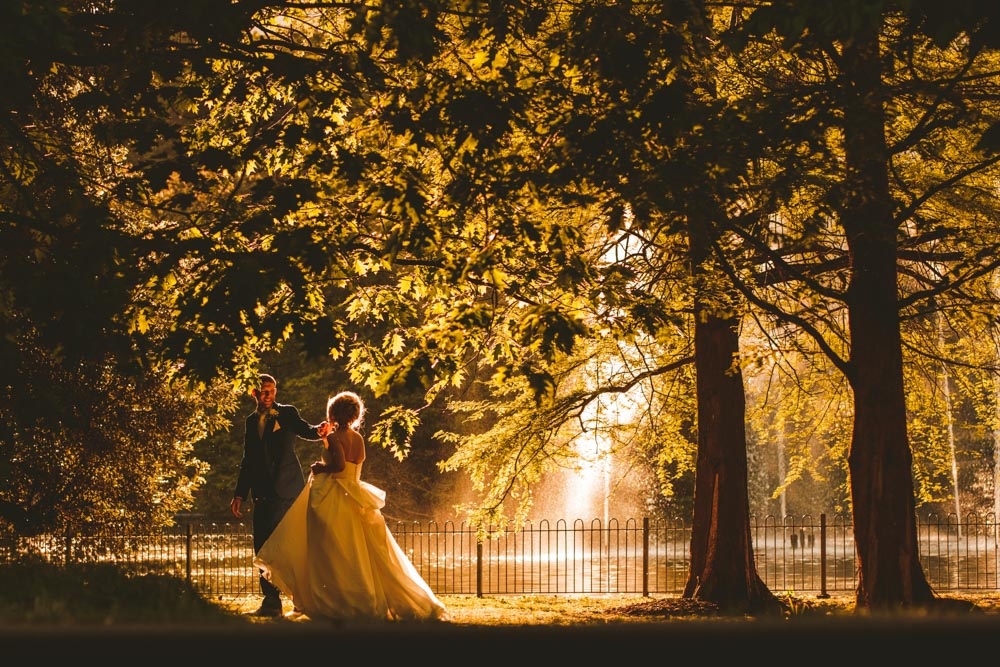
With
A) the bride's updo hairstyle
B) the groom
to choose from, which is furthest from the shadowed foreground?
the groom

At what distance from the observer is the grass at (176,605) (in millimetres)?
2938

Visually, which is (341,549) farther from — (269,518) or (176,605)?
(176,605)

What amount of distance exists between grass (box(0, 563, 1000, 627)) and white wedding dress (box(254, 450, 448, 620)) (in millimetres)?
616

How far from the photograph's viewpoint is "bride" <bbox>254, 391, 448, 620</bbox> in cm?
1022

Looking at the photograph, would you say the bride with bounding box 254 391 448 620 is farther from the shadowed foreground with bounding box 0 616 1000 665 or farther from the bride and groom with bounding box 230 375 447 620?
the shadowed foreground with bounding box 0 616 1000 665

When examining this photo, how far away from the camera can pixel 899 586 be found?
12.6 m

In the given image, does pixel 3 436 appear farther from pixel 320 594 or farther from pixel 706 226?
pixel 706 226

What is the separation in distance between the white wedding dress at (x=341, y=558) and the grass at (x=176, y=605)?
2.02ft

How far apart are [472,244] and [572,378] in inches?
349

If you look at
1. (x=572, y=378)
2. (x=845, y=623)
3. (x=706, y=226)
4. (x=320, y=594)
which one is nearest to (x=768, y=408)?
(x=572, y=378)

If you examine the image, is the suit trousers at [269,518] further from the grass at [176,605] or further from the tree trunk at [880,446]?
the tree trunk at [880,446]

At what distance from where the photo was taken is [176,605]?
5.29m

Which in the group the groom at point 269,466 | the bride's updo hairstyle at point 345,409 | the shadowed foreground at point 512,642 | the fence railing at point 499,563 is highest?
the bride's updo hairstyle at point 345,409

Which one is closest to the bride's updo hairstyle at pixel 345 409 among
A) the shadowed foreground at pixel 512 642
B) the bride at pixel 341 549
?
the bride at pixel 341 549
